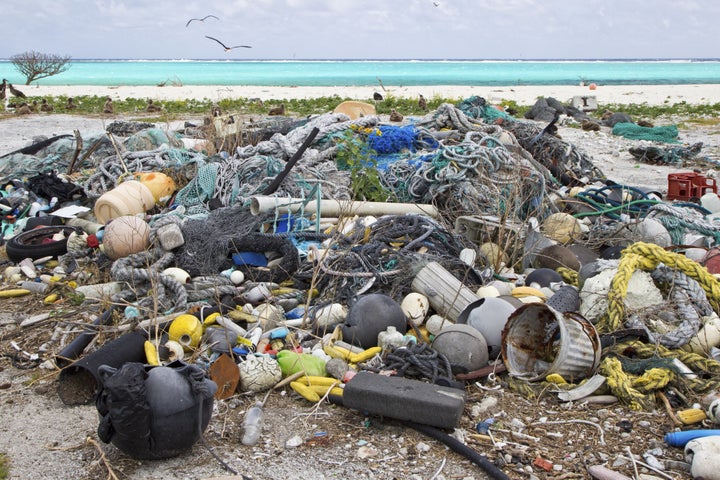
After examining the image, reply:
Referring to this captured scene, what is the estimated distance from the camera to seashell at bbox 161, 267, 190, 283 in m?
5.31

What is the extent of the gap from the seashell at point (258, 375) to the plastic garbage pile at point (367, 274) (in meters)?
0.01

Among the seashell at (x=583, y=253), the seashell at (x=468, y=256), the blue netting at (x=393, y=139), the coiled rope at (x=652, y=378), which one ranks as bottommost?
the coiled rope at (x=652, y=378)

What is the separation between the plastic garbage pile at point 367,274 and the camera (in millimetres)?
3789

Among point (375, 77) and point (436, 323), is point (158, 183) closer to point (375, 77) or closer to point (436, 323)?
point (436, 323)

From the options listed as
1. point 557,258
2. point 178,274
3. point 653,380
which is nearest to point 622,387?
point 653,380

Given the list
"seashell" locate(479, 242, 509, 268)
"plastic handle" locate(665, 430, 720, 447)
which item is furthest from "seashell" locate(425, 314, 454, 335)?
"plastic handle" locate(665, 430, 720, 447)

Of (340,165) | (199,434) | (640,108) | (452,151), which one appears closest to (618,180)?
(452,151)

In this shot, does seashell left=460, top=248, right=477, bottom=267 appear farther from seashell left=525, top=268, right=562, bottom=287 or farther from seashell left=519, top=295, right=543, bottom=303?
seashell left=519, top=295, right=543, bottom=303

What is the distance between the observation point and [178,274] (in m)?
5.34

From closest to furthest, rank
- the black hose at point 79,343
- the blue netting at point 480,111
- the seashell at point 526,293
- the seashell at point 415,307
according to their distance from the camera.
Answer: the black hose at point 79,343
the seashell at point 415,307
the seashell at point 526,293
the blue netting at point 480,111

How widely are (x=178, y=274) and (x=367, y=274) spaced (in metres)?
1.56

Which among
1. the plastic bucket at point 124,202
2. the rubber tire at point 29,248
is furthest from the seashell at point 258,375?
the plastic bucket at point 124,202

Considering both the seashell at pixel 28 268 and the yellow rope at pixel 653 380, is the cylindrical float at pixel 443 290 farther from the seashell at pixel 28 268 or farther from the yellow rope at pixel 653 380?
the seashell at pixel 28 268

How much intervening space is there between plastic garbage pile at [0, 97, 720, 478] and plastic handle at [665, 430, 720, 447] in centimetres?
5
